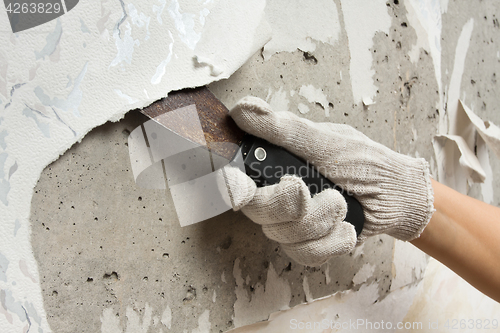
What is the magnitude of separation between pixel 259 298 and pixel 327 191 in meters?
0.35

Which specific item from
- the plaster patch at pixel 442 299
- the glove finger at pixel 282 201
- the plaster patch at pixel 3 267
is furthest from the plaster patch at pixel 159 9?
the plaster patch at pixel 442 299

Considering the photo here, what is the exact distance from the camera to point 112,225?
0.65 metres

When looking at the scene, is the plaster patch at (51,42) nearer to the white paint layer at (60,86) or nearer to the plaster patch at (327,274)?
the white paint layer at (60,86)

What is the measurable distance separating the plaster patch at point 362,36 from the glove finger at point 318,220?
428mm

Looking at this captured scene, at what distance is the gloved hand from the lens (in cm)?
62

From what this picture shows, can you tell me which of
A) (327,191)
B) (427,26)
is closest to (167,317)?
(327,191)

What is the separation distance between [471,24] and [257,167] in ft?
4.01

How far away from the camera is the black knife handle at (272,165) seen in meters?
0.66

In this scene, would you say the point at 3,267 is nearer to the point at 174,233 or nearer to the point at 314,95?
the point at 174,233

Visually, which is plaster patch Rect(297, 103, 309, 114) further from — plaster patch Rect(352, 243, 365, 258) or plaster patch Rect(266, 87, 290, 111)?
plaster patch Rect(352, 243, 365, 258)

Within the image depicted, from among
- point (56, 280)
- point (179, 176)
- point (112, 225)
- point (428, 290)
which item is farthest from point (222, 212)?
point (428, 290)

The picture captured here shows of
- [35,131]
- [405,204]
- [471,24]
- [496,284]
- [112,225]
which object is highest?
[471,24]

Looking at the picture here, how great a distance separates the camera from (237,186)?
603mm

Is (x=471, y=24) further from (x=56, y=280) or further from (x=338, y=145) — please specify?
(x=56, y=280)
